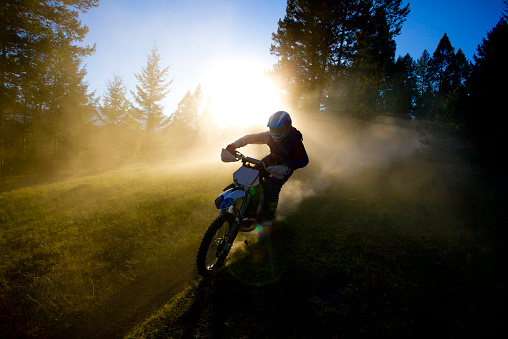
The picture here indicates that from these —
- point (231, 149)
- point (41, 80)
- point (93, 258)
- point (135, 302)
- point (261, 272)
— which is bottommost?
point (135, 302)

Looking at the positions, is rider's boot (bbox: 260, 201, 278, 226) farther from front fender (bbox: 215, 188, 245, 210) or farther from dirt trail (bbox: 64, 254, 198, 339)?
dirt trail (bbox: 64, 254, 198, 339)

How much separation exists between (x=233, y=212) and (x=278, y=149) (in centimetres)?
186

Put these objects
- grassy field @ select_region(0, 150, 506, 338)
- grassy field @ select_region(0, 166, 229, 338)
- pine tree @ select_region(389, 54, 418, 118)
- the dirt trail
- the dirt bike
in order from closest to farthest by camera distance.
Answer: grassy field @ select_region(0, 150, 506, 338)
the dirt trail
grassy field @ select_region(0, 166, 229, 338)
the dirt bike
pine tree @ select_region(389, 54, 418, 118)

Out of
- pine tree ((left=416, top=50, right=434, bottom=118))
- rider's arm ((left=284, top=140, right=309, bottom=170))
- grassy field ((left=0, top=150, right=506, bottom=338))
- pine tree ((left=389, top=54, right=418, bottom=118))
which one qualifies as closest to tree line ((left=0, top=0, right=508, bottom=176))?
pine tree ((left=389, top=54, right=418, bottom=118))

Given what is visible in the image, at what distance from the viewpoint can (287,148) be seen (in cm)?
468

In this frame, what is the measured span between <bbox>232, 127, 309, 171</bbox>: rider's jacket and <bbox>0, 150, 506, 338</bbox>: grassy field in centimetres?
191

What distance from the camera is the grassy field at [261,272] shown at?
8.66 feet

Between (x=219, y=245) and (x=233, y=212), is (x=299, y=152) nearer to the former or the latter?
(x=233, y=212)

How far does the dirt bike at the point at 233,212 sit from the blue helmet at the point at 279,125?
32.0 inches

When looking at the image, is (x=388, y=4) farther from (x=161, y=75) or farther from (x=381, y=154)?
(x=161, y=75)

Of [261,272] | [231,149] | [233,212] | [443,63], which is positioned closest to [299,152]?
[231,149]

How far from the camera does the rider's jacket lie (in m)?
4.23

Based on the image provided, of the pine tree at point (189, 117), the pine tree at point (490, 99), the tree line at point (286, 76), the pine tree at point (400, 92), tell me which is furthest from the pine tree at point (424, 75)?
the pine tree at point (189, 117)

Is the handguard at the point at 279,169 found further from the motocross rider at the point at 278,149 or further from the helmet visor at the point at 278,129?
the helmet visor at the point at 278,129
